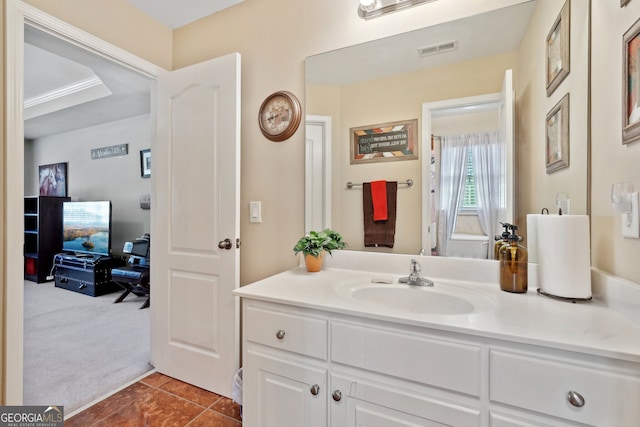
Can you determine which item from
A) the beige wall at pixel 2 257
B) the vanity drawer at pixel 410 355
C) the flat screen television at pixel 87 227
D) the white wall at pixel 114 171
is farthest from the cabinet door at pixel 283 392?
the flat screen television at pixel 87 227

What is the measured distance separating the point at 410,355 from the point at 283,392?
0.53m

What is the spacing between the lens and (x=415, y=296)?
4.11 ft

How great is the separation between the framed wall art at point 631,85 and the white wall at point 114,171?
4.60 m

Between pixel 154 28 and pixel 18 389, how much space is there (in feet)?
7.21

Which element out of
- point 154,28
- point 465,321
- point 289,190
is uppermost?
point 154,28

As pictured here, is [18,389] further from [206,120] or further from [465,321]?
[465,321]

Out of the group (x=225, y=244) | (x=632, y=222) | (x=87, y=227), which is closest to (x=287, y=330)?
(x=225, y=244)

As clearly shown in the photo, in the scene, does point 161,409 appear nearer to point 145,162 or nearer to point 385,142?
point 385,142

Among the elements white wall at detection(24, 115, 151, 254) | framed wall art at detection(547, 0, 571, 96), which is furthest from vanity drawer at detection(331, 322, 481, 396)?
white wall at detection(24, 115, 151, 254)

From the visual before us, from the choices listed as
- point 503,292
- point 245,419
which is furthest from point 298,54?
point 245,419

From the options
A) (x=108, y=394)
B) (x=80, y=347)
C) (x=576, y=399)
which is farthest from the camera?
A: (x=80, y=347)

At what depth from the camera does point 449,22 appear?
1.36 metres

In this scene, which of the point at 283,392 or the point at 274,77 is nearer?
the point at 283,392

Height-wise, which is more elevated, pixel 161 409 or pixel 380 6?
pixel 380 6
